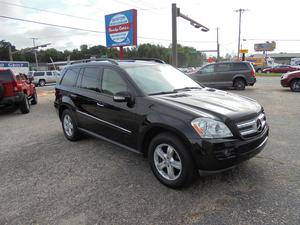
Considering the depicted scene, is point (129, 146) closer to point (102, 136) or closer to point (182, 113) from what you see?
point (102, 136)

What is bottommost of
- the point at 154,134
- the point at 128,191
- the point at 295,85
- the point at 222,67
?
the point at 128,191

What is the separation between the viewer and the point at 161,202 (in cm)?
299

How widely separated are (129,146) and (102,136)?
81 centimetres

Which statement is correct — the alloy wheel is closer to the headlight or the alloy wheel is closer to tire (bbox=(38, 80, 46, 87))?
the headlight

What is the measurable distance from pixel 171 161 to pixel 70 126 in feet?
10.0

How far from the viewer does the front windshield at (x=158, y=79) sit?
3.84 meters

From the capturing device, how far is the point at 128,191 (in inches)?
129

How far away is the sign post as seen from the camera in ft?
47.7

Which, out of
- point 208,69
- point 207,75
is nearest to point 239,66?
point 208,69

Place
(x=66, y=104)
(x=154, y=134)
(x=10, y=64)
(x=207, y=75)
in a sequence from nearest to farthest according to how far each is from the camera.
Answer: (x=154, y=134)
(x=66, y=104)
(x=207, y=75)
(x=10, y=64)

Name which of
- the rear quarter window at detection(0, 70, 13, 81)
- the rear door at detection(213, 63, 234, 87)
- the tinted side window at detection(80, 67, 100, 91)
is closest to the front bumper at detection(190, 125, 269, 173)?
the tinted side window at detection(80, 67, 100, 91)

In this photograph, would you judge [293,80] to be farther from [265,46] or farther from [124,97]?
[265,46]

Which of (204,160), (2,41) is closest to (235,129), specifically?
(204,160)

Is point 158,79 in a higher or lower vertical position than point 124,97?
higher
